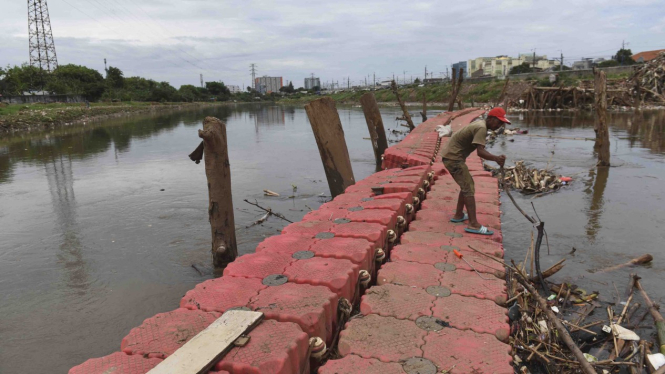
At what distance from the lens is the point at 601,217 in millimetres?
6070

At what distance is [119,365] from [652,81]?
35551 millimetres

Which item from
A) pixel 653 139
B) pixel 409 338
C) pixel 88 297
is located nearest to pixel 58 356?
pixel 88 297

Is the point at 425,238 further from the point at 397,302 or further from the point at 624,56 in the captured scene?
the point at 624,56

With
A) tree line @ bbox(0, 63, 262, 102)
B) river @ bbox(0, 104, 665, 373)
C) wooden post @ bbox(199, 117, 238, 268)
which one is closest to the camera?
river @ bbox(0, 104, 665, 373)

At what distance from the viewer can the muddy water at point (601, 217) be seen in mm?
4234

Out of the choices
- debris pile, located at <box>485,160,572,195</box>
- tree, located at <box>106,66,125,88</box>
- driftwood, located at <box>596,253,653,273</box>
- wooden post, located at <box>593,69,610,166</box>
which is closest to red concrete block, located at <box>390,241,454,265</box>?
driftwood, located at <box>596,253,653,273</box>

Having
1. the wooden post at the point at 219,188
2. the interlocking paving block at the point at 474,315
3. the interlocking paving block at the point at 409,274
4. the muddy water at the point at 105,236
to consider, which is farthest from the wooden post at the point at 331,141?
the interlocking paving block at the point at 474,315

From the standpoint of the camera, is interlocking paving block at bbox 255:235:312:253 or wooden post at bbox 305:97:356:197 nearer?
interlocking paving block at bbox 255:235:312:253

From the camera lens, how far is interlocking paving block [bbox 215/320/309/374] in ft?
6.10

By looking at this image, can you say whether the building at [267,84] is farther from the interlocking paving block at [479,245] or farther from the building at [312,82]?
the interlocking paving block at [479,245]

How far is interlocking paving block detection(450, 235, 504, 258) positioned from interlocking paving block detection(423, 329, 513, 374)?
1254mm

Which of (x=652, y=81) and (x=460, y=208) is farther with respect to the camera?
(x=652, y=81)

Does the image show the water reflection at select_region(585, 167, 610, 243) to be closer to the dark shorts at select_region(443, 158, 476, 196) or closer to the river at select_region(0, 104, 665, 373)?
the river at select_region(0, 104, 665, 373)

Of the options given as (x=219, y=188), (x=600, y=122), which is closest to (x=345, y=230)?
(x=219, y=188)
